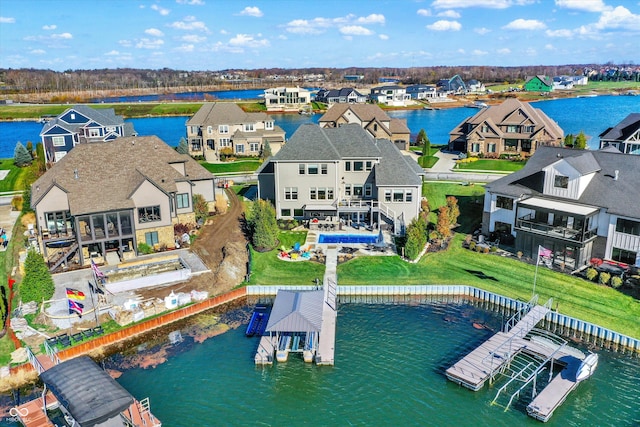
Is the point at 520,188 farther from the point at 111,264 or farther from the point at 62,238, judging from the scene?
the point at 62,238

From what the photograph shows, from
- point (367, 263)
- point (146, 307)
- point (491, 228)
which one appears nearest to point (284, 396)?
point (146, 307)

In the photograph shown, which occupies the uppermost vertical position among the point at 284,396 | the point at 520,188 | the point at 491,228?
the point at 520,188

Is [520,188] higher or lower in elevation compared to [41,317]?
higher

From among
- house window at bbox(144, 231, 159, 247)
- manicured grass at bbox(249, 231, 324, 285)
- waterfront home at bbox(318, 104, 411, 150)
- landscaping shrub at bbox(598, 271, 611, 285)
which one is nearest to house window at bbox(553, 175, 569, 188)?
landscaping shrub at bbox(598, 271, 611, 285)

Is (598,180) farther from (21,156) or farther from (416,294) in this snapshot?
(21,156)

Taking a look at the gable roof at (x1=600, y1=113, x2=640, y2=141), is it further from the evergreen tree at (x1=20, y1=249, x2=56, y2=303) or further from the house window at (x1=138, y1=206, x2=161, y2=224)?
the evergreen tree at (x1=20, y1=249, x2=56, y2=303)

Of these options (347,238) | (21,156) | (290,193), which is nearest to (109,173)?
(290,193)

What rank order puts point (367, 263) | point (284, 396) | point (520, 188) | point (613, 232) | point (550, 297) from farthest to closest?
point (520, 188) < point (367, 263) < point (613, 232) < point (550, 297) < point (284, 396)
